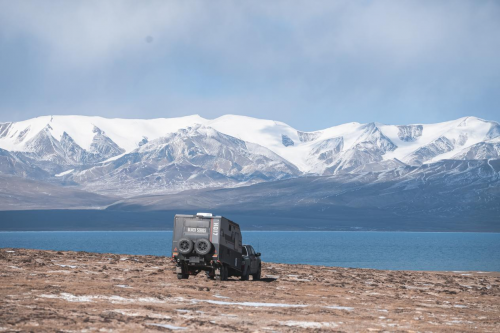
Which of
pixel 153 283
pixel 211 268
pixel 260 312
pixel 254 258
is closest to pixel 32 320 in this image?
pixel 260 312

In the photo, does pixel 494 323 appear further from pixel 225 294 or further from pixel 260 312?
pixel 225 294

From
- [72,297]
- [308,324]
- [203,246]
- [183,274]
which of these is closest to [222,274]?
[183,274]

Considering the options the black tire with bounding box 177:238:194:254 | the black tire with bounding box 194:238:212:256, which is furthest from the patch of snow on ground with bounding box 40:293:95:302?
the black tire with bounding box 194:238:212:256

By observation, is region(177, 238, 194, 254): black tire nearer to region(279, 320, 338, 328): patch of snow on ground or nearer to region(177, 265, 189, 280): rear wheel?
region(177, 265, 189, 280): rear wheel

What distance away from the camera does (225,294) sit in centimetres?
3136

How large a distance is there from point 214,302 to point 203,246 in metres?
7.52

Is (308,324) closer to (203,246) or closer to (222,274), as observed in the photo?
(203,246)

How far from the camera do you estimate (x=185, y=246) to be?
35719mm

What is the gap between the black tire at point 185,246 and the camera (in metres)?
35.6

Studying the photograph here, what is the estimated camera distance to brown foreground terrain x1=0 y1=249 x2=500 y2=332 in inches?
866

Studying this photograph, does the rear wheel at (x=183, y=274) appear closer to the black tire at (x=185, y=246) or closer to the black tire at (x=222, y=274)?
the black tire at (x=185, y=246)

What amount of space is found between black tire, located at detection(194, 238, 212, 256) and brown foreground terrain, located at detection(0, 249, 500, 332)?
62.8 inches

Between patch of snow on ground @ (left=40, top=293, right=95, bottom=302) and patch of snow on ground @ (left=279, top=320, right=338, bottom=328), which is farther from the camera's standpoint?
patch of snow on ground @ (left=40, top=293, right=95, bottom=302)

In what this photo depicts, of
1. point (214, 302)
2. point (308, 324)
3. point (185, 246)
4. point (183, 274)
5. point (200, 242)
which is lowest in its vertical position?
point (308, 324)
